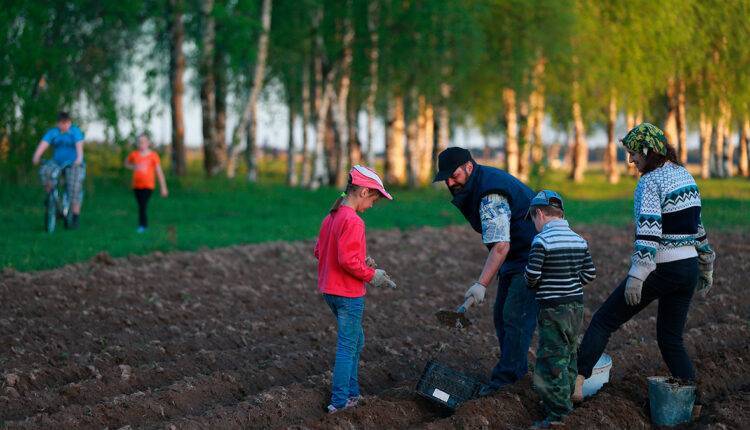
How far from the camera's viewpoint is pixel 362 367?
Result: 823cm

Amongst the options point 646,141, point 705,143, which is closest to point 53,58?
point 646,141

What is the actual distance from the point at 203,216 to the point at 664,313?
17123 millimetres

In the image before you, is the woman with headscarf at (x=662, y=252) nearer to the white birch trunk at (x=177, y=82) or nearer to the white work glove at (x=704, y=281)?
the white work glove at (x=704, y=281)

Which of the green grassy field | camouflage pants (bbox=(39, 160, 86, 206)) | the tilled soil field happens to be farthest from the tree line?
the tilled soil field

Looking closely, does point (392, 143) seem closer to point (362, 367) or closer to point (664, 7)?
point (664, 7)

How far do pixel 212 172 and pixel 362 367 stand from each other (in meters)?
24.4

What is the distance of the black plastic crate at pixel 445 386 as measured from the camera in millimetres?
7027

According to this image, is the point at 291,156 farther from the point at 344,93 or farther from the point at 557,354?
the point at 557,354

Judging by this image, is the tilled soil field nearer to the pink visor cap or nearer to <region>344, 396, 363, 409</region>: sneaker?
<region>344, 396, 363, 409</region>: sneaker

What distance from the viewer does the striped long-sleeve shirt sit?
21.1 ft

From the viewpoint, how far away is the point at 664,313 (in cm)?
687

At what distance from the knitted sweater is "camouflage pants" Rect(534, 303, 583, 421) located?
52 cm

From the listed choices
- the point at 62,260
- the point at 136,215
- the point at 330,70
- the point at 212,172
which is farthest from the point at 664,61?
the point at 62,260

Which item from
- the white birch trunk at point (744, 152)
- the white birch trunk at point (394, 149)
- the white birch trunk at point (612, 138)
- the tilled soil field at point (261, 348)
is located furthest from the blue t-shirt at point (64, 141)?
the white birch trunk at point (744, 152)
